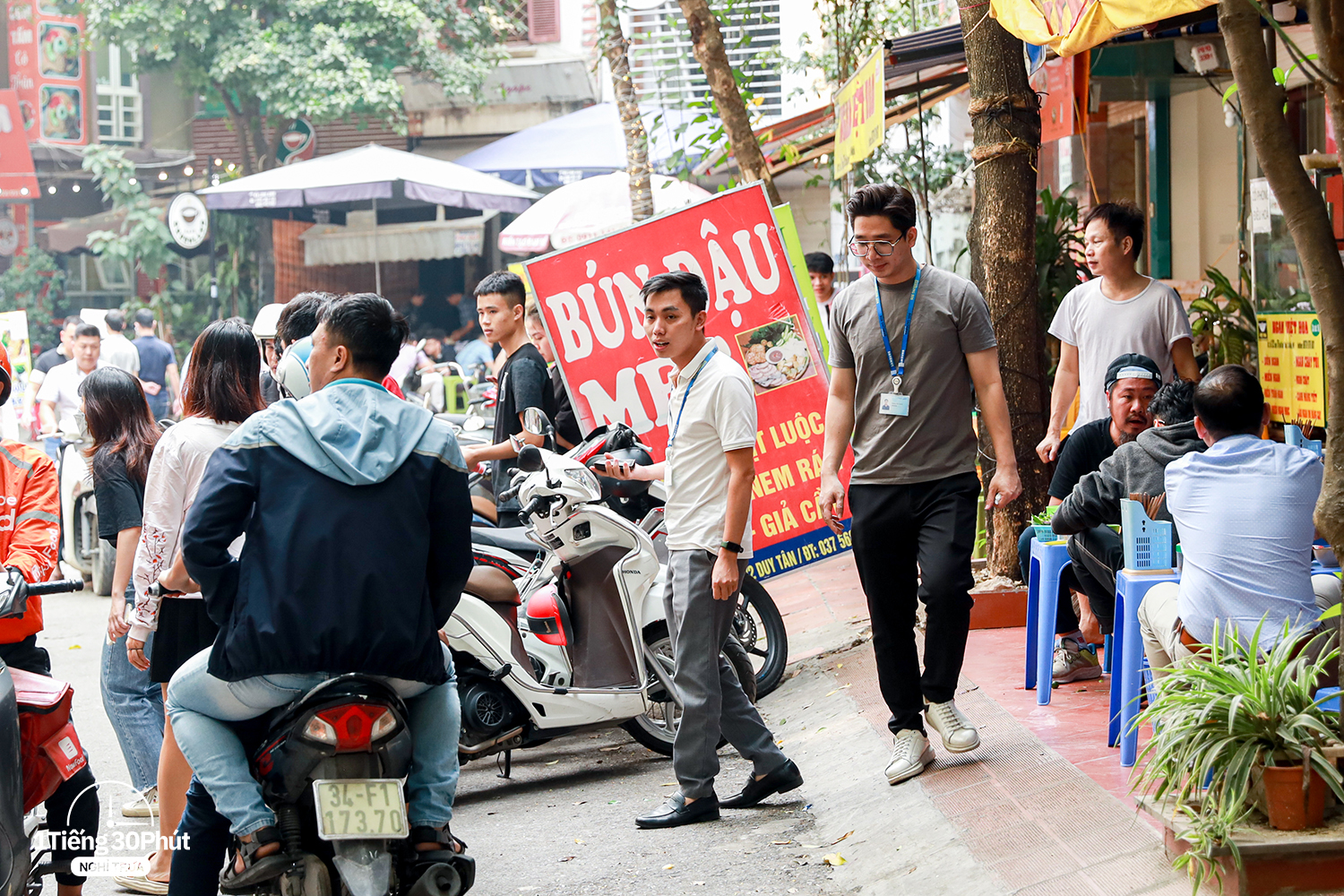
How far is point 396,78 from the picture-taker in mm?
25297

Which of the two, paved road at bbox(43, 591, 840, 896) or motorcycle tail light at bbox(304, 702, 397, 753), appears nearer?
motorcycle tail light at bbox(304, 702, 397, 753)

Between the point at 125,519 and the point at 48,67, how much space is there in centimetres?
2202

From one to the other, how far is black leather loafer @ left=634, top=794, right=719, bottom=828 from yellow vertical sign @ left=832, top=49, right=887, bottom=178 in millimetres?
3760

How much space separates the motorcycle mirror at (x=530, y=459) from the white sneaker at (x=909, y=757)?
1.74 meters

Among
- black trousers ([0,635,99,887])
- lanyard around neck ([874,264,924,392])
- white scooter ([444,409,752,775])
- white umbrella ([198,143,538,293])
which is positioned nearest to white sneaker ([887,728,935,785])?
white scooter ([444,409,752,775])

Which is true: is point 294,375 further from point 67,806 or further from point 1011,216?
point 1011,216

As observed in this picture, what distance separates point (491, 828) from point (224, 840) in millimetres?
1794

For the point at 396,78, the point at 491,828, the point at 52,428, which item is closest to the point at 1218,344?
the point at 491,828

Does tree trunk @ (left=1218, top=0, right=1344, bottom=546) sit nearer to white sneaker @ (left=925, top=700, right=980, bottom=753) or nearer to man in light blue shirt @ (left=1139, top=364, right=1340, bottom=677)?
man in light blue shirt @ (left=1139, top=364, right=1340, bottom=677)

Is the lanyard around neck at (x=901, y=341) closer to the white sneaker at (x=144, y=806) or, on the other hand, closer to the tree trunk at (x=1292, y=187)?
the tree trunk at (x=1292, y=187)

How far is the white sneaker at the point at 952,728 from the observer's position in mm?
4492

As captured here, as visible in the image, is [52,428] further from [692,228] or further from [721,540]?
[721,540]

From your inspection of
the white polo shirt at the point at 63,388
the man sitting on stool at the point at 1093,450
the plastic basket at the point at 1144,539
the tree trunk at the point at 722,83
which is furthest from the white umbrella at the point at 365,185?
the plastic basket at the point at 1144,539

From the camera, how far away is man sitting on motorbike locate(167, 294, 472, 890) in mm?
3047
